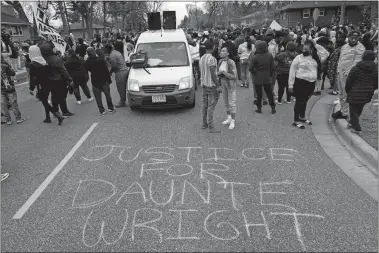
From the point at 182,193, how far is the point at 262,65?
4.43 m

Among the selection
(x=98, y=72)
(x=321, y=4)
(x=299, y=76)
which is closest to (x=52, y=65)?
(x=98, y=72)

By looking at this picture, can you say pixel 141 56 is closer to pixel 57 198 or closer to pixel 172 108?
pixel 172 108

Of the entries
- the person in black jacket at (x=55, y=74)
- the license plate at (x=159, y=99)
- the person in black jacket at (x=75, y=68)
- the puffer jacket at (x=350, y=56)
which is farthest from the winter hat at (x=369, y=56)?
the person in black jacket at (x=75, y=68)

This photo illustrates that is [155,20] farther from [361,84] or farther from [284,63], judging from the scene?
[361,84]

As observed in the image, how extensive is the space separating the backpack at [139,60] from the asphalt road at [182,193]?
2.20m

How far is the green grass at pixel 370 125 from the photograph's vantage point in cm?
597

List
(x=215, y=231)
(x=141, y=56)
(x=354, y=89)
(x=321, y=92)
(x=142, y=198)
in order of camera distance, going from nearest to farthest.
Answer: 1. (x=215, y=231)
2. (x=142, y=198)
3. (x=354, y=89)
4. (x=141, y=56)
5. (x=321, y=92)

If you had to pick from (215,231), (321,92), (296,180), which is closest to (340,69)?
(321,92)

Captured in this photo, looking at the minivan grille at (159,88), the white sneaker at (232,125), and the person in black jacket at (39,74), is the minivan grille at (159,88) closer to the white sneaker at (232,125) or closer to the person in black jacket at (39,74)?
the white sneaker at (232,125)

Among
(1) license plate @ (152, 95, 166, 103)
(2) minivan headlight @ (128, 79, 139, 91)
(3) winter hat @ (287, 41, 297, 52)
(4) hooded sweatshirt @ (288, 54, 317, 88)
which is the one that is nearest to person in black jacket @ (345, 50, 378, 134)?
(4) hooded sweatshirt @ (288, 54, 317, 88)

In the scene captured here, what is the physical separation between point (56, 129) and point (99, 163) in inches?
109

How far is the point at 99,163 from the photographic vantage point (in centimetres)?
558

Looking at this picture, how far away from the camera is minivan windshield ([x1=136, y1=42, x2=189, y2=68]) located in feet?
29.5

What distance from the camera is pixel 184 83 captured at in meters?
8.25
